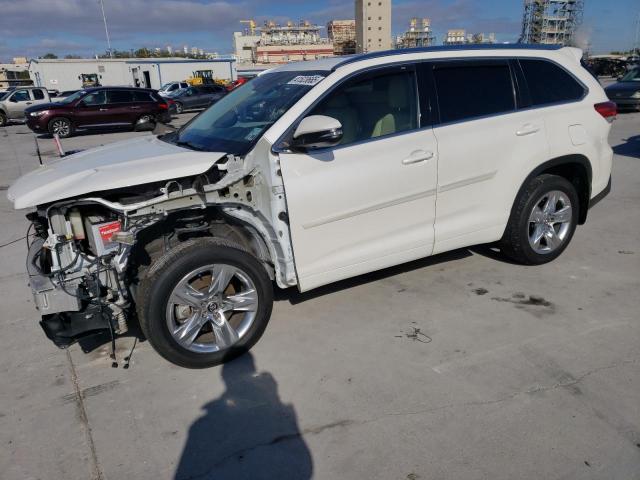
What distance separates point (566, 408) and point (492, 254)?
7.83ft

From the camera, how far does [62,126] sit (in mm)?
18266

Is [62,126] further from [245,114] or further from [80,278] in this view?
[80,278]

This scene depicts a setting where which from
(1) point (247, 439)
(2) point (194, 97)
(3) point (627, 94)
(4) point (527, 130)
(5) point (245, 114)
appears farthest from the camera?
(2) point (194, 97)

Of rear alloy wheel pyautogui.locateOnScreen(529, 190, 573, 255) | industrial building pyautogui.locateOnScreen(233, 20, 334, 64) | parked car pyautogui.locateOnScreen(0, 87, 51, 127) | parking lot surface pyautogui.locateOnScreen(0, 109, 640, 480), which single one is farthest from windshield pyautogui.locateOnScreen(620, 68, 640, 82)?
industrial building pyautogui.locateOnScreen(233, 20, 334, 64)

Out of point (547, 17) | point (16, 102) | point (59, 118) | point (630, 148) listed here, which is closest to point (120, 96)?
point (59, 118)

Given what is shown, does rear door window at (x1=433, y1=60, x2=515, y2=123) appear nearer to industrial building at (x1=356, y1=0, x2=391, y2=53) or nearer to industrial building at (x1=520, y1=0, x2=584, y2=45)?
industrial building at (x1=520, y1=0, x2=584, y2=45)

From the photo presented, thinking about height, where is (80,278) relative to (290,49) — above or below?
below

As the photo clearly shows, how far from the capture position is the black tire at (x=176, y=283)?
3.00m

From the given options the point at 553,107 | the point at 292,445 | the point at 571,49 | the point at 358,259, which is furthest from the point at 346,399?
the point at 571,49

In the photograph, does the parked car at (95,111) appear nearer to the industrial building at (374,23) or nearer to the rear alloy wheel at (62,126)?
the rear alloy wheel at (62,126)

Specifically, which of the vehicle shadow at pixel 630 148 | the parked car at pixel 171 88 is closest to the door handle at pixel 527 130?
the vehicle shadow at pixel 630 148

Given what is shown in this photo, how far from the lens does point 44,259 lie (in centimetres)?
333

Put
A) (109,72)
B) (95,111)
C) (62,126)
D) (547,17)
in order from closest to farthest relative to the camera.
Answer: (62,126) < (95,111) < (109,72) < (547,17)

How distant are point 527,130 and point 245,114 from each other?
7.55 feet
